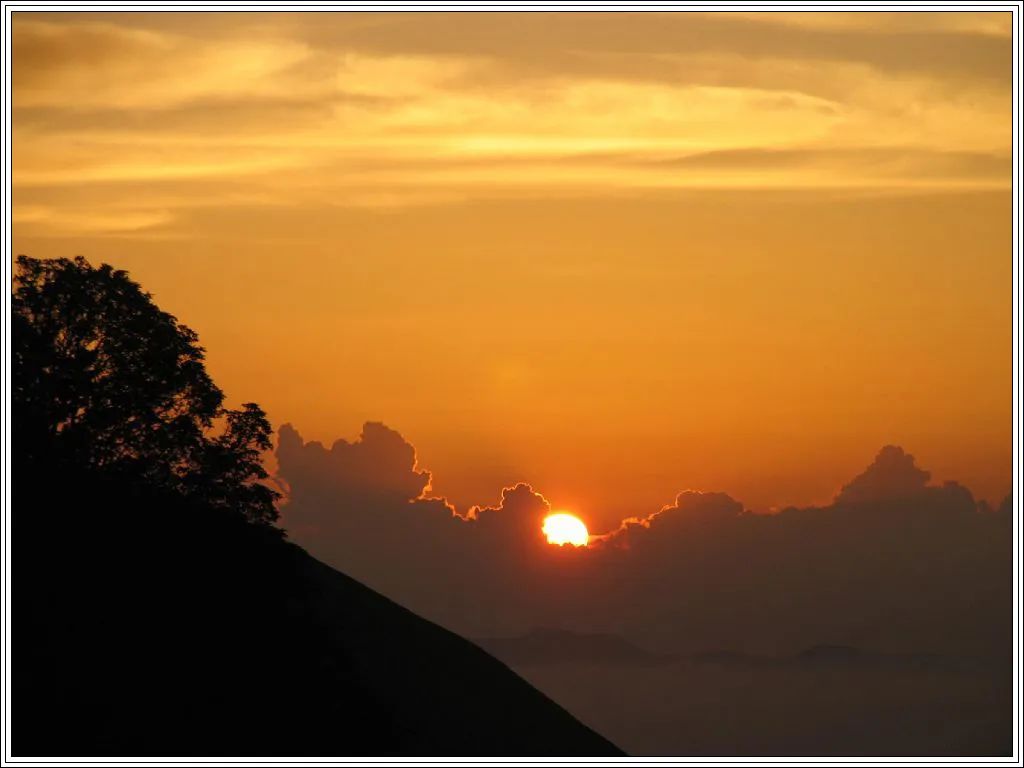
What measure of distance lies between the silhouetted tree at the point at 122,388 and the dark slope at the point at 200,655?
8.16 ft

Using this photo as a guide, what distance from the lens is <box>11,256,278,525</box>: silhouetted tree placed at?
78.4 metres

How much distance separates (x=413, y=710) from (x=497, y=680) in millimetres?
12193

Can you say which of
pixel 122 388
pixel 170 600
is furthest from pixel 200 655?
pixel 122 388

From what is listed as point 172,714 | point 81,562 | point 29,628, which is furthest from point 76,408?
point 172,714

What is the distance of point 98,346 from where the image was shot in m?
79.9

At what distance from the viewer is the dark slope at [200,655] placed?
6512 centimetres

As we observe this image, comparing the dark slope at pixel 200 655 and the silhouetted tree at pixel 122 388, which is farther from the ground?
the silhouetted tree at pixel 122 388

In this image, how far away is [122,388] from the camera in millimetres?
79750

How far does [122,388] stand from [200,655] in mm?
16071

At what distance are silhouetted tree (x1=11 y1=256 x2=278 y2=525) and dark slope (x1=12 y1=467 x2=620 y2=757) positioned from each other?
2488 millimetres

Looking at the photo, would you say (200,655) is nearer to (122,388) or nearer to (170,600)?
(170,600)

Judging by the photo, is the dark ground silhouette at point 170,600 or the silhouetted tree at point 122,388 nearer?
the dark ground silhouette at point 170,600

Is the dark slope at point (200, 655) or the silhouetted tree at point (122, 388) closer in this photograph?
the dark slope at point (200, 655)

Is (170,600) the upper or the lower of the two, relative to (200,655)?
upper
